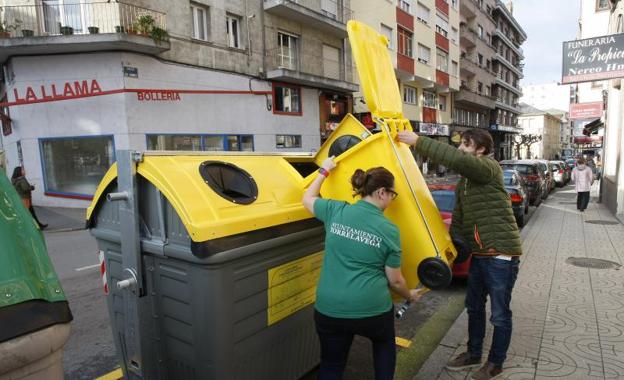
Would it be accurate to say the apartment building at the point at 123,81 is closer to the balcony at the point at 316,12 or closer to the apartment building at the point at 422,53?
the balcony at the point at 316,12

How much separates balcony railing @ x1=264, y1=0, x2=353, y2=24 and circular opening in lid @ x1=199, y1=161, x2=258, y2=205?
696 inches

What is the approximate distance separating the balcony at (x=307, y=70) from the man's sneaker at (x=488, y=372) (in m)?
15.8

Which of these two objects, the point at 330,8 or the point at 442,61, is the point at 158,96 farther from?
the point at 442,61

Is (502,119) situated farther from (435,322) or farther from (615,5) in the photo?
(435,322)

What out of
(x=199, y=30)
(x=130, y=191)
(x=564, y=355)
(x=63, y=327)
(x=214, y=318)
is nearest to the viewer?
(x=63, y=327)

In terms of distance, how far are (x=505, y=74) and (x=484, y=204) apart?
187ft

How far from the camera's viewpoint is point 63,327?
4.76ft

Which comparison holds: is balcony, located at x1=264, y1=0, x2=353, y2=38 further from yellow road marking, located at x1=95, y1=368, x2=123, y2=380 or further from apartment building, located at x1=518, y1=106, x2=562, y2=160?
apartment building, located at x1=518, y1=106, x2=562, y2=160

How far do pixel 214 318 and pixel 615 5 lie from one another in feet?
51.5

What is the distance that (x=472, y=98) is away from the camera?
38.2 meters

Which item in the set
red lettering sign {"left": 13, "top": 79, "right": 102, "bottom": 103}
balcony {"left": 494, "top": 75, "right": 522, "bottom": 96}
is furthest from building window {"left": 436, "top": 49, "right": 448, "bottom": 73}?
red lettering sign {"left": 13, "top": 79, "right": 102, "bottom": 103}

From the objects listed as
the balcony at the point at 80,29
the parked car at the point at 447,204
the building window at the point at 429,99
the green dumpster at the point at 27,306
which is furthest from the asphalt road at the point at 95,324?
the building window at the point at 429,99

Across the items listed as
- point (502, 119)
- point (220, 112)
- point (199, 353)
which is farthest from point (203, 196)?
point (502, 119)

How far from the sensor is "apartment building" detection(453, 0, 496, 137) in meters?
37.5
